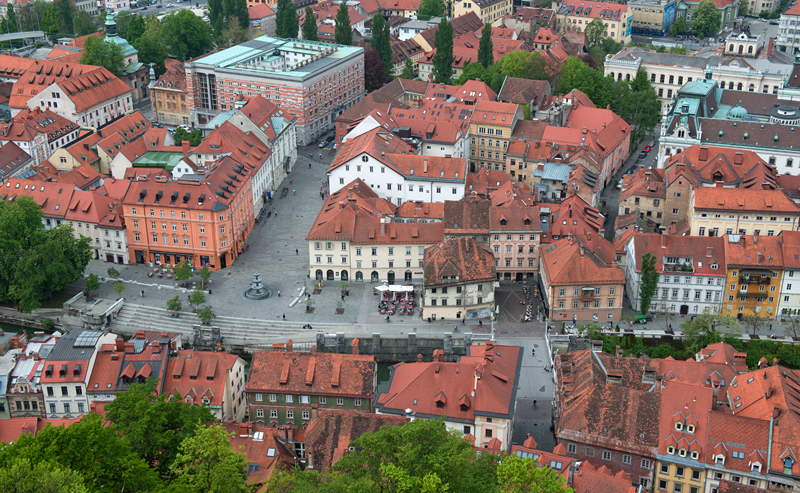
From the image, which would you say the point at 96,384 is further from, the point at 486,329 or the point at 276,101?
the point at 276,101

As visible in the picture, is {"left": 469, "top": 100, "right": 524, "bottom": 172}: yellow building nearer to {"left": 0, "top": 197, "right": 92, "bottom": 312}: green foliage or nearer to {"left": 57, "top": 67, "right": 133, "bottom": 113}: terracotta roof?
{"left": 0, "top": 197, "right": 92, "bottom": 312}: green foliage

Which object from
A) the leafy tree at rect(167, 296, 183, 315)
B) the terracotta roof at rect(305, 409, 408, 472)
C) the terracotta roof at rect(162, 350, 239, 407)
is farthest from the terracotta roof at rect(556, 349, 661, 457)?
the leafy tree at rect(167, 296, 183, 315)

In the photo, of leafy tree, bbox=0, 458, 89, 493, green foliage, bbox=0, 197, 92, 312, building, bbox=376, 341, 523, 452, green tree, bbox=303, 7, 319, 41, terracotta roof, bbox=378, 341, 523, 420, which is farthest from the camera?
green tree, bbox=303, 7, 319, 41

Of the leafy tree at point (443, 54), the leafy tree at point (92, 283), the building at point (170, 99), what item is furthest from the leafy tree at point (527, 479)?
the building at point (170, 99)

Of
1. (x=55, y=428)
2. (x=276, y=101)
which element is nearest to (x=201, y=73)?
(x=276, y=101)

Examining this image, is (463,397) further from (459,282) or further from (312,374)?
(459,282)

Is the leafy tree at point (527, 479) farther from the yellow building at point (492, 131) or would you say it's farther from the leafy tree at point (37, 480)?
the yellow building at point (492, 131)
